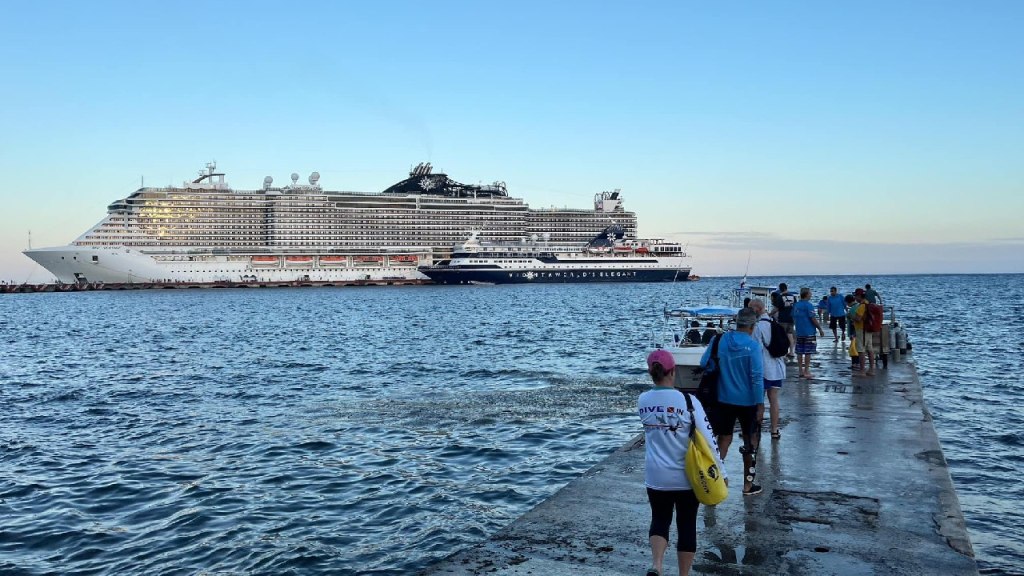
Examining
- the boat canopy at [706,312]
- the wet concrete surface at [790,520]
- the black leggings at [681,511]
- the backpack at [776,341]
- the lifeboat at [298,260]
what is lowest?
the wet concrete surface at [790,520]

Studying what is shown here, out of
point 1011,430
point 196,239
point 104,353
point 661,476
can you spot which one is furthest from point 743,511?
point 196,239

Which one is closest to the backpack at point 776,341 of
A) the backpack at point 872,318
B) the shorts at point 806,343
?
the shorts at point 806,343

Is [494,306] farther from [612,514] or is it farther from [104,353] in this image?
[612,514]

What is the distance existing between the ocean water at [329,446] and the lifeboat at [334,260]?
270ft


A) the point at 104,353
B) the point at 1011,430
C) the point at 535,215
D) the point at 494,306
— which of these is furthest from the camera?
the point at 535,215

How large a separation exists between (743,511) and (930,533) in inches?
60.5

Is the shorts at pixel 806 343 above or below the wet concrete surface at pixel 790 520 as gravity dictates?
above

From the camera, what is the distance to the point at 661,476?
5176mm

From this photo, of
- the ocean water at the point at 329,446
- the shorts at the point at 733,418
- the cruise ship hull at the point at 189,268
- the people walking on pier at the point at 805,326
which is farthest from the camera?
the cruise ship hull at the point at 189,268

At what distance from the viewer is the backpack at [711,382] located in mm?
7453

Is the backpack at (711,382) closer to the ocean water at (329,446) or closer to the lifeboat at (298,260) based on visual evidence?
the ocean water at (329,446)

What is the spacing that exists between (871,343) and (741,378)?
33.1ft

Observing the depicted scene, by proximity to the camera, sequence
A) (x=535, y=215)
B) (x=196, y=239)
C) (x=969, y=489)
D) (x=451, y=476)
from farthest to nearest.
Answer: (x=535, y=215)
(x=196, y=239)
(x=451, y=476)
(x=969, y=489)

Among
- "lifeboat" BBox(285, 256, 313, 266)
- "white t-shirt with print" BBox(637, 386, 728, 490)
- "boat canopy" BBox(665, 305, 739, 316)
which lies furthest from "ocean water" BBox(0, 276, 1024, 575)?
"lifeboat" BBox(285, 256, 313, 266)
